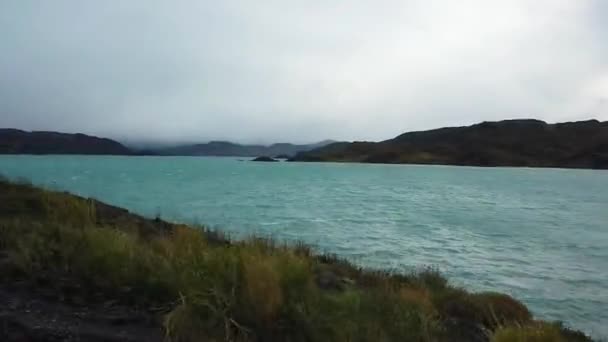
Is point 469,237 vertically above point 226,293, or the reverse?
point 226,293

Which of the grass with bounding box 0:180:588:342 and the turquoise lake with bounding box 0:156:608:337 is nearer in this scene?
the grass with bounding box 0:180:588:342

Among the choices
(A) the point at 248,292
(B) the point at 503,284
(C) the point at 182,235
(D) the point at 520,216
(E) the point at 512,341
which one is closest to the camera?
(E) the point at 512,341

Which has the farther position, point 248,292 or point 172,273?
point 172,273

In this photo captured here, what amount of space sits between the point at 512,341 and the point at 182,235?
18.2 feet

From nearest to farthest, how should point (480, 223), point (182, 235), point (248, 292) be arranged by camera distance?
point (248, 292)
point (182, 235)
point (480, 223)

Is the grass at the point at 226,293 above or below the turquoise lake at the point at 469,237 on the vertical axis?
above

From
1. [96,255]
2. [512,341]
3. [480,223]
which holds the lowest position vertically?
[480,223]

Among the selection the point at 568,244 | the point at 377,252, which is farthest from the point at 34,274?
the point at 568,244

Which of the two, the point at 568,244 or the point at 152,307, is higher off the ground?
the point at 152,307

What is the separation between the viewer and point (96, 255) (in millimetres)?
6062

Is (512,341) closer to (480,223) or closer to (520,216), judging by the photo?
(480,223)

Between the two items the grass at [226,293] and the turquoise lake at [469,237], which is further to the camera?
the turquoise lake at [469,237]

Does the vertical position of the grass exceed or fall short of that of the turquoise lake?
it exceeds it

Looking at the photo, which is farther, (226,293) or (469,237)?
(469,237)
